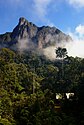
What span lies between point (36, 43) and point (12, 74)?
96.0m

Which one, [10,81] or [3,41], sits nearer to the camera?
[10,81]

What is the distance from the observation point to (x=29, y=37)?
168000 millimetres

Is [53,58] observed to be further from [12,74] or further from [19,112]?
[19,112]

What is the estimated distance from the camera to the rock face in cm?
16250

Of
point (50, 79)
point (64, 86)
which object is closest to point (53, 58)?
point (50, 79)

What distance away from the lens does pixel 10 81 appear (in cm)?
6284

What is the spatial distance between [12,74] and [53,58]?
A: 7585cm

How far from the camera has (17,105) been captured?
41219 millimetres

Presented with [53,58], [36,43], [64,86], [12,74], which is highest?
[36,43]

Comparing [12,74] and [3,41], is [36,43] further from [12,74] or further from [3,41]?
[12,74]

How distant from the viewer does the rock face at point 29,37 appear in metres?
162

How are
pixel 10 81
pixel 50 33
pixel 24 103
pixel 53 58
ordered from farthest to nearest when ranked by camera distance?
pixel 50 33 → pixel 53 58 → pixel 10 81 → pixel 24 103

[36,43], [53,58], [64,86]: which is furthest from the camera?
[36,43]

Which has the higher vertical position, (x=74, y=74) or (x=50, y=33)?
(x=50, y=33)
